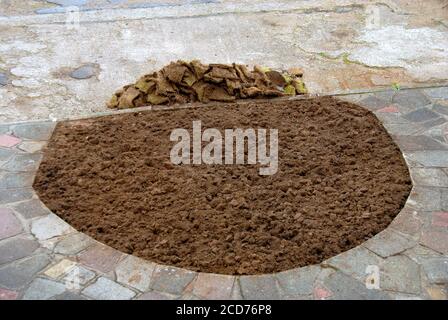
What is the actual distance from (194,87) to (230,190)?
1.32 meters

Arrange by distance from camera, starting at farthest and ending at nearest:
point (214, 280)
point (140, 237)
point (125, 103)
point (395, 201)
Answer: point (125, 103) → point (395, 201) → point (140, 237) → point (214, 280)

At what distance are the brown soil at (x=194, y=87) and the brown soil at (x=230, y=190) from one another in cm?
22

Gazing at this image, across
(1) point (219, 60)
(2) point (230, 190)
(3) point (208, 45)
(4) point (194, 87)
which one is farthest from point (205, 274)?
(3) point (208, 45)

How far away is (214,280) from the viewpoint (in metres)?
2.67

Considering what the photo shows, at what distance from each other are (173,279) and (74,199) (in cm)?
92

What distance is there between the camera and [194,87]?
4.36m

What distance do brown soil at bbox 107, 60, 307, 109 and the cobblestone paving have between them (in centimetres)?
126

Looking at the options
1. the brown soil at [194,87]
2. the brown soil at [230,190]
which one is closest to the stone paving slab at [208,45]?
the brown soil at [194,87]

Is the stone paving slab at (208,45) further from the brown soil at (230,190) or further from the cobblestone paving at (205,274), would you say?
the cobblestone paving at (205,274)

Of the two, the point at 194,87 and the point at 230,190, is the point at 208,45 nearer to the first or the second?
the point at 194,87

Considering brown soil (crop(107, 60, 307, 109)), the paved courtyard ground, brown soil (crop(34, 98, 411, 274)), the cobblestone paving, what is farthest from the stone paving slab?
the cobblestone paving

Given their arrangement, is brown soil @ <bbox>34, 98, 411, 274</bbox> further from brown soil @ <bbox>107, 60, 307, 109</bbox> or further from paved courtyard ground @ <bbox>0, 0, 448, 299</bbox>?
brown soil @ <bbox>107, 60, 307, 109</bbox>

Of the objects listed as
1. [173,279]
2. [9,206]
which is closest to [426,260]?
[173,279]
